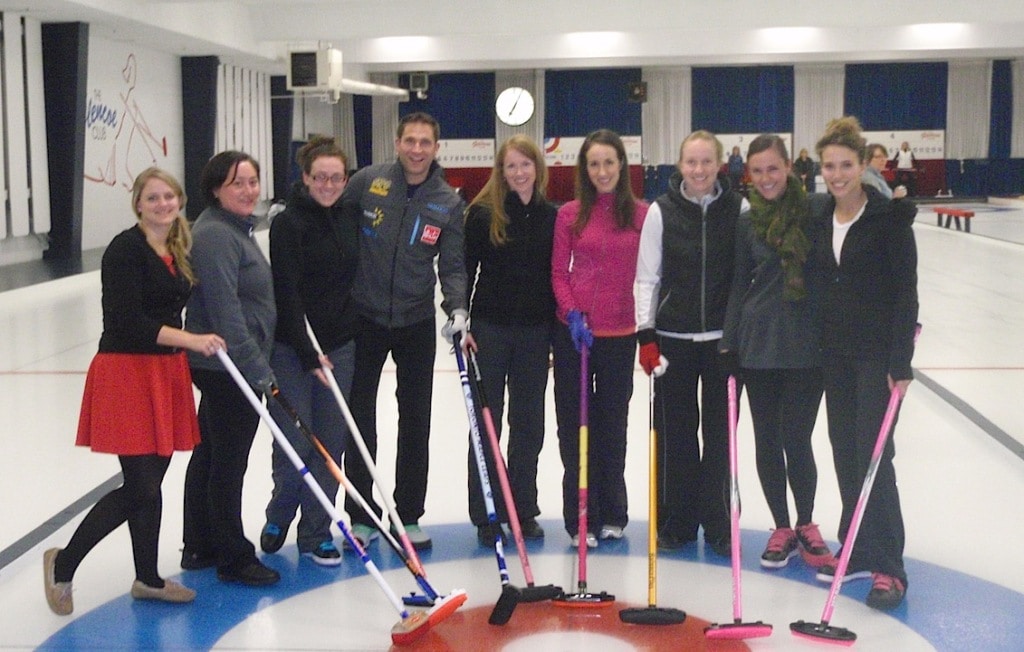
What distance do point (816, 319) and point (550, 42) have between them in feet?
60.4

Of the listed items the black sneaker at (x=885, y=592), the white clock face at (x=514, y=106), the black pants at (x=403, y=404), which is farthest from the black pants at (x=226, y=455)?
the white clock face at (x=514, y=106)

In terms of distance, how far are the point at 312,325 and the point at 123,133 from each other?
1376 centimetres

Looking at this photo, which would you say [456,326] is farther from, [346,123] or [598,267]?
[346,123]

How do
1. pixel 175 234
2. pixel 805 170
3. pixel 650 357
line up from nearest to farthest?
1. pixel 175 234
2. pixel 650 357
3. pixel 805 170

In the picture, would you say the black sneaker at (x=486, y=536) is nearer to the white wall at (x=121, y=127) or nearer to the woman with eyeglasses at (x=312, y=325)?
the woman with eyeglasses at (x=312, y=325)

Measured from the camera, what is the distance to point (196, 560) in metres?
3.64

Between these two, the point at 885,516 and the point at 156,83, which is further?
the point at 156,83

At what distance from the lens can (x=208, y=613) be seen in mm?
3262

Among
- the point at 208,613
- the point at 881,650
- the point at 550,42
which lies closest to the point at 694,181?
the point at 881,650

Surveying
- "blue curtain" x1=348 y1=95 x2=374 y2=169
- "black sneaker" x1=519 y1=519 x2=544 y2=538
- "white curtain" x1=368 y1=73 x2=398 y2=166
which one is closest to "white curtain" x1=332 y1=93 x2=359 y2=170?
"blue curtain" x1=348 y1=95 x2=374 y2=169

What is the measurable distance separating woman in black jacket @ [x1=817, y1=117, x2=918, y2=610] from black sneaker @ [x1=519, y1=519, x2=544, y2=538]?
1.09m

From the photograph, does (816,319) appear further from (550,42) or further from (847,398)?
(550,42)

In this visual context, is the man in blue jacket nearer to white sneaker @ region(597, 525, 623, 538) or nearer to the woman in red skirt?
white sneaker @ region(597, 525, 623, 538)

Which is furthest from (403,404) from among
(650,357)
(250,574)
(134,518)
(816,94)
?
(816,94)
